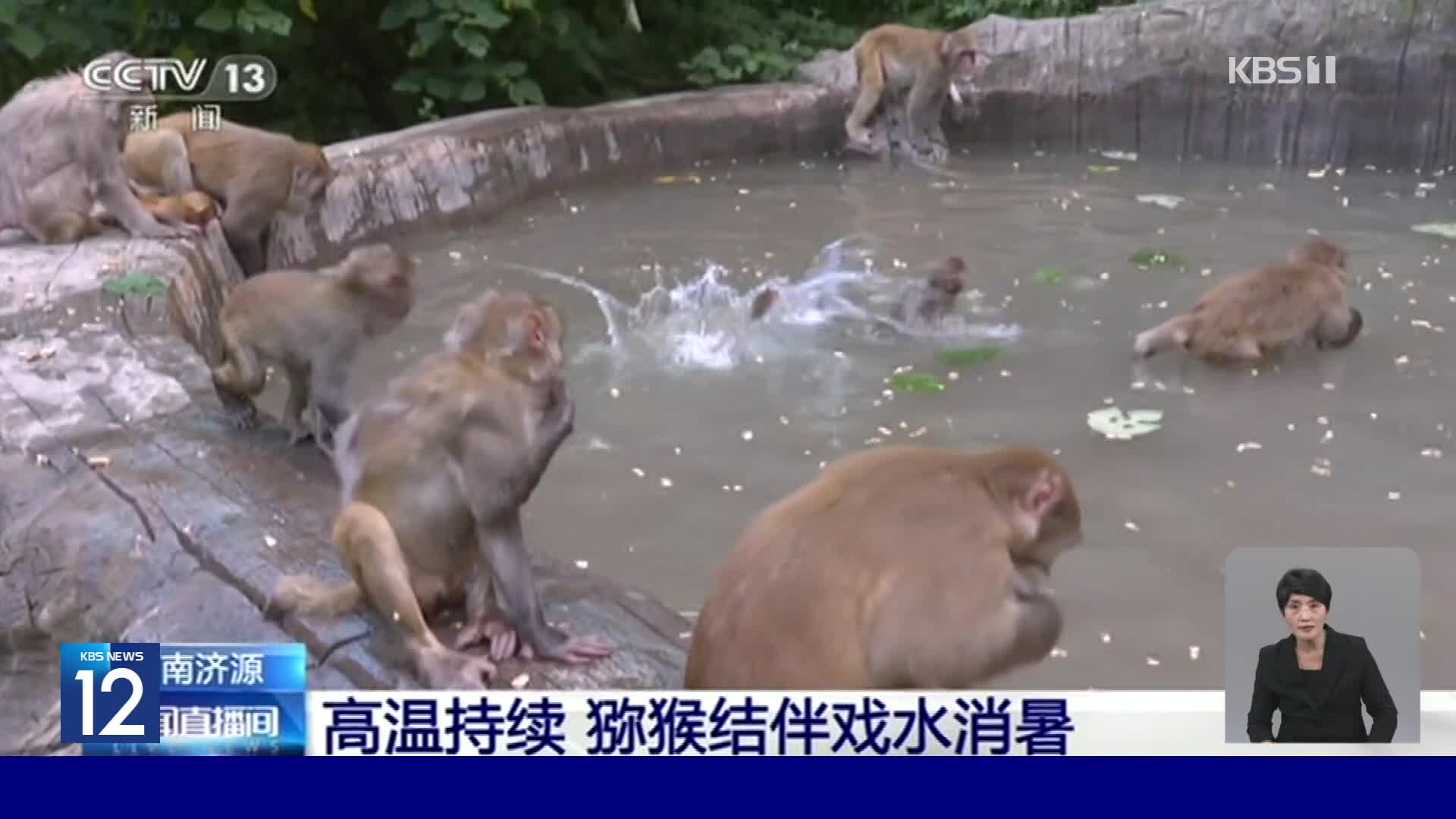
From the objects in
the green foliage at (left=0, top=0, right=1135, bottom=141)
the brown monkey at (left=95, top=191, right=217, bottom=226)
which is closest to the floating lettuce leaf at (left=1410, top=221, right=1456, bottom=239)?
the green foliage at (left=0, top=0, right=1135, bottom=141)

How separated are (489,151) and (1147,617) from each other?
4411 millimetres

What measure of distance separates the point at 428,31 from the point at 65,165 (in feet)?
7.61

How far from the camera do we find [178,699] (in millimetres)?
1997

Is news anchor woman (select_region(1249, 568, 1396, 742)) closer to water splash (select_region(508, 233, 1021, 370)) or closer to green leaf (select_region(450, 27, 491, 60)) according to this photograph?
water splash (select_region(508, 233, 1021, 370))

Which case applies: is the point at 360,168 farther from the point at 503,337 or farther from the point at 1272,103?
the point at 1272,103

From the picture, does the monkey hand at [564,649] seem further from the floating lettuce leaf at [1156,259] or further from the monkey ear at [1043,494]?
the floating lettuce leaf at [1156,259]

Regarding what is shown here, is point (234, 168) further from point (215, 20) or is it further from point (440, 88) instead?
point (440, 88)

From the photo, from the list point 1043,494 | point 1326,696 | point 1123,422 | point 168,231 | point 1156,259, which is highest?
point 1043,494

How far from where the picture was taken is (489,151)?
6520 millimetres

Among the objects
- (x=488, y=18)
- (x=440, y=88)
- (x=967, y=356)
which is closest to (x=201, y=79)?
(x=967, y=356)

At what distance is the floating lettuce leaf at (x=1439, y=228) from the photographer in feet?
19.4

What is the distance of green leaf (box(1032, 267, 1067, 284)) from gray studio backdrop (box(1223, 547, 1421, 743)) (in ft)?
11.2

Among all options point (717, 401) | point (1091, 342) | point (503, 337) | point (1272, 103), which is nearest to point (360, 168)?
point (717, 401)

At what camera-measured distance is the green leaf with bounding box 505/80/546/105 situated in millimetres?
7039
